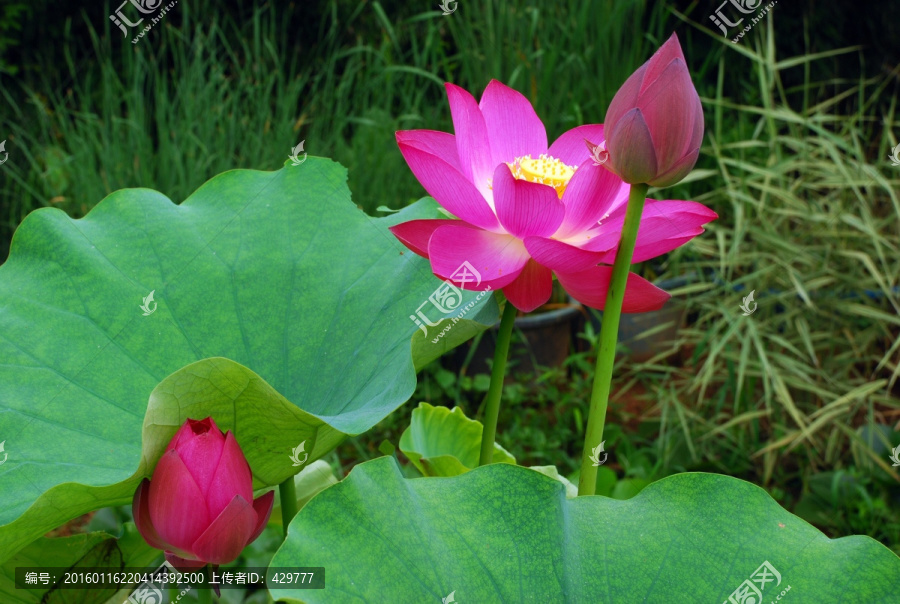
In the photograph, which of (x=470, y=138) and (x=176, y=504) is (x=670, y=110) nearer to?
(x=470, y=138)

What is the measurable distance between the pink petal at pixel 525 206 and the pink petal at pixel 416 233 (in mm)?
45

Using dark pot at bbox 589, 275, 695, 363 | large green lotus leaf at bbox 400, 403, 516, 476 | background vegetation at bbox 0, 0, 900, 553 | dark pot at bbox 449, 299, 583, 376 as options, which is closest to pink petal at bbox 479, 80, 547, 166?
large green lotus leaf at bbox 400, 403, 516, 476

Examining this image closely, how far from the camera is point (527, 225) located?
48 centimetres

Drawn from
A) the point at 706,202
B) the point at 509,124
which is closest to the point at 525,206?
the point at 509,124

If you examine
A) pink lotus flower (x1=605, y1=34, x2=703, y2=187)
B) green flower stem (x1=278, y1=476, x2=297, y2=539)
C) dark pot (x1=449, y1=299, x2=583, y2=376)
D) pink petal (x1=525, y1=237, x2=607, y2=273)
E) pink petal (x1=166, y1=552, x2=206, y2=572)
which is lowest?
Result: dark pot (x1=449, y1=299, x2=583, y2=376)

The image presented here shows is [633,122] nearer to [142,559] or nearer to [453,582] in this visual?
[453,582]

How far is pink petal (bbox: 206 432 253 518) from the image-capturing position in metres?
0.42

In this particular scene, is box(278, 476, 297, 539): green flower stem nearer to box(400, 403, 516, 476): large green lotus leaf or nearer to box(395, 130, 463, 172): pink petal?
box(400, 403, 516, 476): large green lotus leaf

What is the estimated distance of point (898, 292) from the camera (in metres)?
1.83

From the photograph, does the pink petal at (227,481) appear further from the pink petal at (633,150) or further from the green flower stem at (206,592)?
the pink petal at (633,150)

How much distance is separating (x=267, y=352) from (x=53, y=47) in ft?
10.7

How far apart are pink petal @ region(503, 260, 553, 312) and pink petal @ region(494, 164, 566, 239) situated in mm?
22

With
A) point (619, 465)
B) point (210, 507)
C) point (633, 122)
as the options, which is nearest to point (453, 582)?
point (210, 507)

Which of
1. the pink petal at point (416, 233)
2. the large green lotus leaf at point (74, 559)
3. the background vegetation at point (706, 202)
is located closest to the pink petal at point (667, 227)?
the pink petal at point (416, 233)
